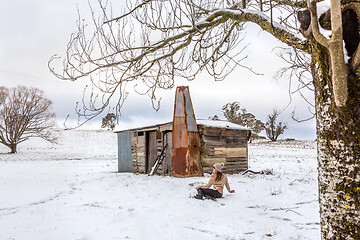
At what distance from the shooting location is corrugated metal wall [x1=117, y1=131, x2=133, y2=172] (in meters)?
15.9

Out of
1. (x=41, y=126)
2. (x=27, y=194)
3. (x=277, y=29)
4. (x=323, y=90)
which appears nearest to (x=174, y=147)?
(x=27, y=194)

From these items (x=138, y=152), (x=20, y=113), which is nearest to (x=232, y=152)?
(x=138, y=152)

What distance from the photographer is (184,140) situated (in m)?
11.4

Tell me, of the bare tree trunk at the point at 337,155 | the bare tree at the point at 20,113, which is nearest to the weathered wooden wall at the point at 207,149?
the bare tree trunk at the point at 337,155

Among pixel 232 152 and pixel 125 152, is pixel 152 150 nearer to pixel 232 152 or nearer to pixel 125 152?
pixel 125 152

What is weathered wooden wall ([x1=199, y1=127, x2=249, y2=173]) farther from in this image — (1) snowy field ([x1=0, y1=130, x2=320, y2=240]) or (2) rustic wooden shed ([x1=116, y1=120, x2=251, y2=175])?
(1) snowy field ([x1=0, y1=130, x2=320, y2=240])

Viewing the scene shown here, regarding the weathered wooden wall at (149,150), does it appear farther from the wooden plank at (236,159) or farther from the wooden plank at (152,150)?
the wooden plank at (236,159)

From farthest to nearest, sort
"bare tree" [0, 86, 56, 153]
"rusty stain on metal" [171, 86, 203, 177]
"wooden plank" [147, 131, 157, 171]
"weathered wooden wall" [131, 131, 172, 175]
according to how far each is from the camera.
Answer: "bare tree" [0, 86, 56, 153]
"wooden plank" [147, 131, 157, 171]
"weathered wooden wall" [131, 131, 172, 175]
"rusty stain on metal" [171, 86, 203, 177]

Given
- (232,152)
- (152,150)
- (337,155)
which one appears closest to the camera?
(337,155)

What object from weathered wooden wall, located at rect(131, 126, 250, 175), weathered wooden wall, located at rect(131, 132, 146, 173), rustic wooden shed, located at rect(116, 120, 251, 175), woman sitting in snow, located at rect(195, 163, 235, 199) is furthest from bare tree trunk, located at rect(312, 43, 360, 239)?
weathered wooden wall, located at rect(131, 132, 146, 173)

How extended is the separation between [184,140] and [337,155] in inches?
375

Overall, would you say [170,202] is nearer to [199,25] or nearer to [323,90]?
[199,25]

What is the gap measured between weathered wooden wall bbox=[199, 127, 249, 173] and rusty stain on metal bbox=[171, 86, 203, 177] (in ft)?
2.36

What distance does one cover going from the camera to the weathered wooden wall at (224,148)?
12.4 m
